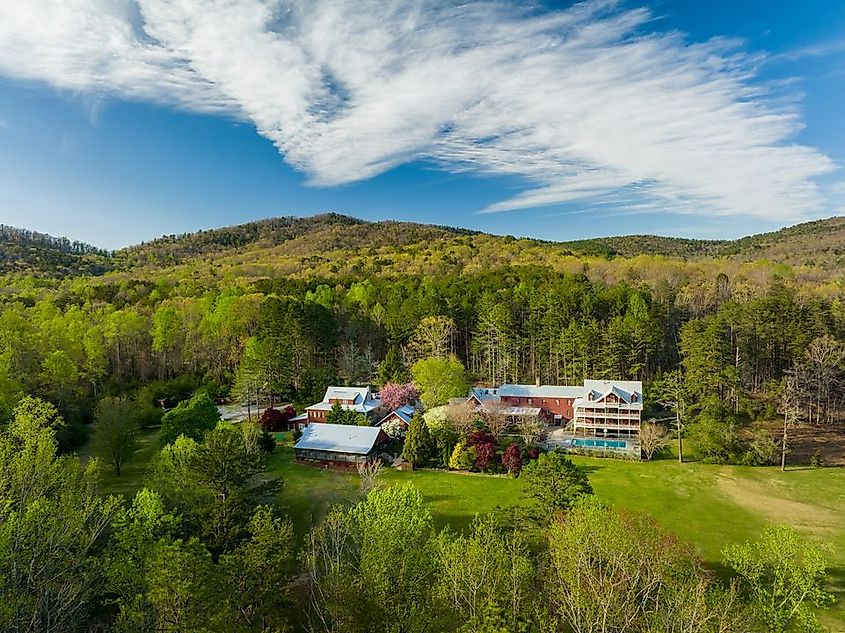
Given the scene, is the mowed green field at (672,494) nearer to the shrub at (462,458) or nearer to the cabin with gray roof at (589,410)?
the shrub at (462,458)

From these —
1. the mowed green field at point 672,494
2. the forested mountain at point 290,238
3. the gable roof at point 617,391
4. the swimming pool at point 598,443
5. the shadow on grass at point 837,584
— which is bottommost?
the shadow on grass at point 837,584

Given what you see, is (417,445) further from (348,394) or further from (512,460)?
(348,394)

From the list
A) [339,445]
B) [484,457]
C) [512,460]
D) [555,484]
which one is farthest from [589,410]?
[555,484]

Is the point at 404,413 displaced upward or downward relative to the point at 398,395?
downward

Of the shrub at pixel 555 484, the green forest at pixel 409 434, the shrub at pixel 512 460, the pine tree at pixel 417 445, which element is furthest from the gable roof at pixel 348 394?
the shrub at pixel 555 484

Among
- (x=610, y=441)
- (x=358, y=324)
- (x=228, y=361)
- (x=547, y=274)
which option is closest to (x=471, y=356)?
(x=358, y=324)

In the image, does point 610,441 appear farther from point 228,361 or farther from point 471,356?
point 228,361
